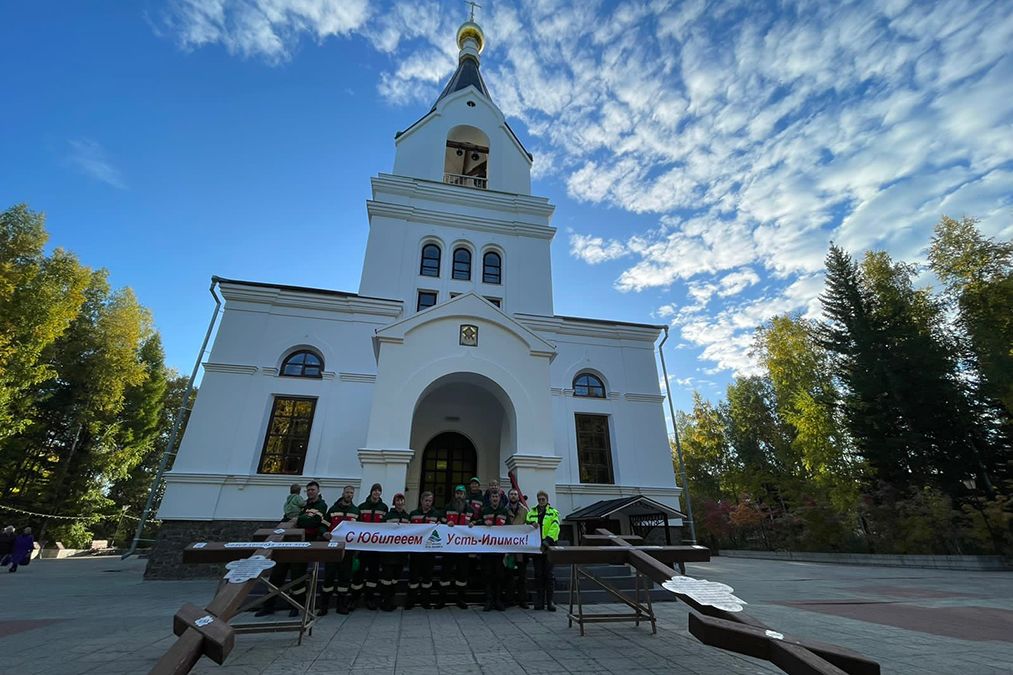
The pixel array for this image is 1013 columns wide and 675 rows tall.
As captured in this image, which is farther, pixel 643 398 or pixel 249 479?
pixel 643 398

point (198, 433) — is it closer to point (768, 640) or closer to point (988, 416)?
point (768, 640)

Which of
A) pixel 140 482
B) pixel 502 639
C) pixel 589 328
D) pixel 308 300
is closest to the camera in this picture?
pixel 502 639

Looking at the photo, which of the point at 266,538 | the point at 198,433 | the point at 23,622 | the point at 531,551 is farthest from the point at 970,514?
the point at 198,433

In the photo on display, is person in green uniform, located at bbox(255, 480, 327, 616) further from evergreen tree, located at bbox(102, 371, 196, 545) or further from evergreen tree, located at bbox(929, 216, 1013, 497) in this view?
evergreen tree, located at bbox(102, 371, 196, 545)

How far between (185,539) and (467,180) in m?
15.8

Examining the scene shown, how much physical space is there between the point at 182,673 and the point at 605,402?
13.4 m

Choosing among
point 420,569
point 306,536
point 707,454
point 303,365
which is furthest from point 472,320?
point 707,454

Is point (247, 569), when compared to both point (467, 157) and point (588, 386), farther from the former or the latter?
point (467, 157)

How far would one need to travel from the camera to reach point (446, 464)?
1299 centimetres

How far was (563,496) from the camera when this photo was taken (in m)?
12.8

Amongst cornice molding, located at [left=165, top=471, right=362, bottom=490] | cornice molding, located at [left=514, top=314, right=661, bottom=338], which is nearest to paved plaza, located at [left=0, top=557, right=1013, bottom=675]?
cornice molding, located at [left=165, top=471, right=362, bottom=490]

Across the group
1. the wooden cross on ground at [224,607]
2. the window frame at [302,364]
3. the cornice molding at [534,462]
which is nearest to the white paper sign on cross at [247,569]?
the wooden cross on ground at [224,607]

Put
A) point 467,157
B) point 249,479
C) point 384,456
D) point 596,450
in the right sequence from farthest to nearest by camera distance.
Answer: point 467,157
point 596,450
point 249,479
point 384,456

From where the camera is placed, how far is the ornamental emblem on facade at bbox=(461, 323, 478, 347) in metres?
10.2
